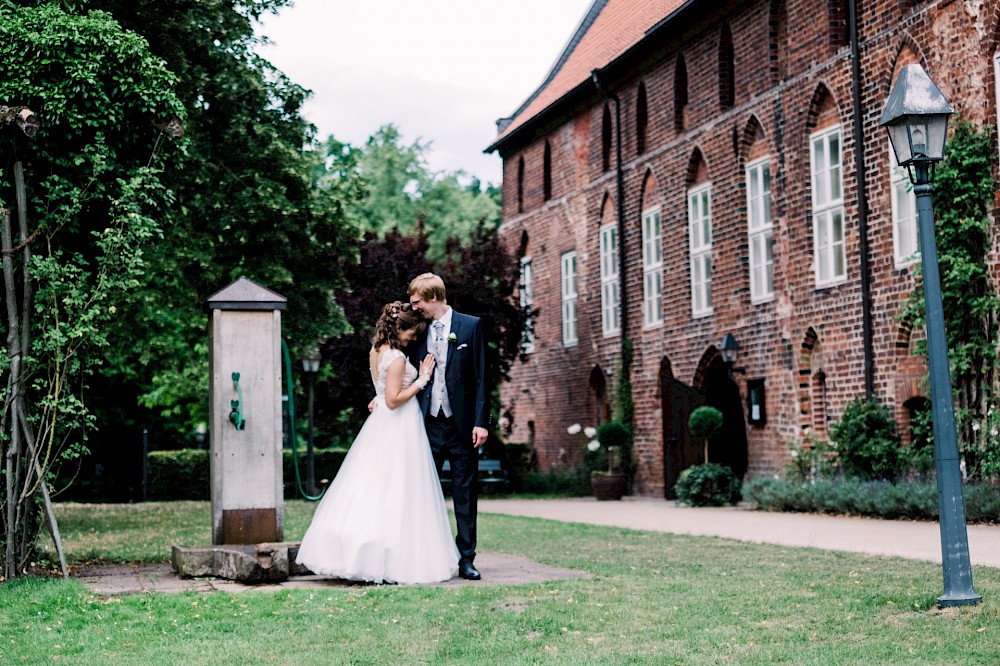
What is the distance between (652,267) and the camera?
25.0 metres

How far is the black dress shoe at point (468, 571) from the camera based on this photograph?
8789mm

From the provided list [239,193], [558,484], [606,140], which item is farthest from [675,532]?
[606,140]

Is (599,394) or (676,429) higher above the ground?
(599,394)

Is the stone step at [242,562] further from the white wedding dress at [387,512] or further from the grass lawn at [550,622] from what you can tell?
the grass lawn at [550,622]

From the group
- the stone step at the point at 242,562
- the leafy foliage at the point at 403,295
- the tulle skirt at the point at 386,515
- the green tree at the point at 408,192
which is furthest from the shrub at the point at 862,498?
the green tree at the point at 408,192

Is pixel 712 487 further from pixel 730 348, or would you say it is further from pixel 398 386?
pixel 398 386

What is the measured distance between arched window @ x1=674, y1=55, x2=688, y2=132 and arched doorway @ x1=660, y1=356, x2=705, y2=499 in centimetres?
430

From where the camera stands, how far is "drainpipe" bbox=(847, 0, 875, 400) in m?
17.6

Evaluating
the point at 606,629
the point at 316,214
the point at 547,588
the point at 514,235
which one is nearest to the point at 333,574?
the point at 547,588

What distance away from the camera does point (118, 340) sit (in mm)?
19594

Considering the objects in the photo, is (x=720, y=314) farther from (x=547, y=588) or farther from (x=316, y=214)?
(x=547, y=588)

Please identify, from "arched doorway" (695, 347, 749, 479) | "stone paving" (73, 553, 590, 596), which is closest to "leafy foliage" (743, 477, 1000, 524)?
"arched doorway" (695, 347, 749, 479)

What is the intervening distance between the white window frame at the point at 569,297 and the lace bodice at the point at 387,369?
19.9m

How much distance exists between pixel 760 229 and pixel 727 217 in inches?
39.4
